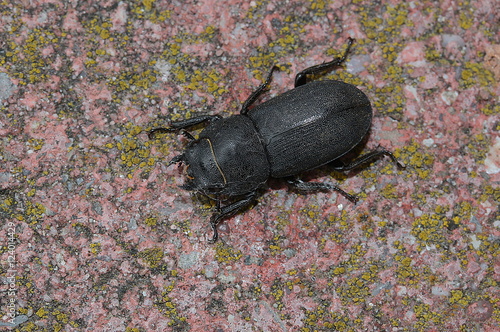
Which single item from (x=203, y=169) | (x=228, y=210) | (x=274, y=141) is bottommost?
(x=228, y=210)

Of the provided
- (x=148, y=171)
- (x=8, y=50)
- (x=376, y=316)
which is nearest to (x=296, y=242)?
(x=376, y=316)

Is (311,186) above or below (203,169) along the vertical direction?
below

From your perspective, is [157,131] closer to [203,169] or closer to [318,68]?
[203,169]

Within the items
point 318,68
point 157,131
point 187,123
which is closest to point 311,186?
point 318,68

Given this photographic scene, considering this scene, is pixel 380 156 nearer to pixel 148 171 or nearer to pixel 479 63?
pixel 479 63

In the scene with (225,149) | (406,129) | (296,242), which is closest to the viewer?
(225,149)

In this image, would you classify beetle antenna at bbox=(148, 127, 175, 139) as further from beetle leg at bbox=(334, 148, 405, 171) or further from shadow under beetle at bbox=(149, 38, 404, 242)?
beetle leg at bbox=(334, 148, 405, 171)

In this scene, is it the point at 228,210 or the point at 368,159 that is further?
the point at 368,159
